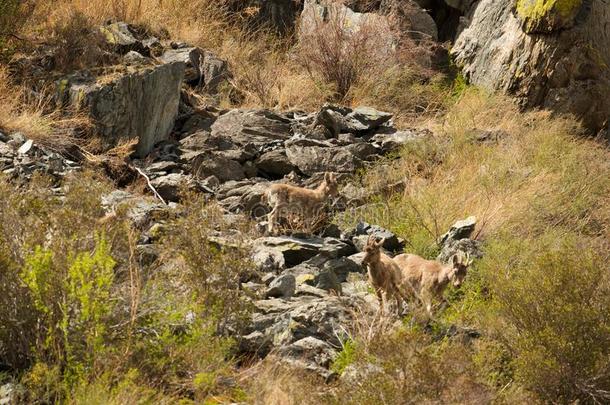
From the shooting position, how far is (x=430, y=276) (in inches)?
416

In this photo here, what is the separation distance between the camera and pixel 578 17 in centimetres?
1900

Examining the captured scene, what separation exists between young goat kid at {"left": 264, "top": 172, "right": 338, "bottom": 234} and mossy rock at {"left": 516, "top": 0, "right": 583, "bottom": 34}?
7.25 m

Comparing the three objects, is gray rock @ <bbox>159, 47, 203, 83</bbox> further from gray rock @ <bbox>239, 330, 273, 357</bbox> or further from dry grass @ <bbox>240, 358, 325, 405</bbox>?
dry grass @ <bbox>240, 358, 325, 405</bbox>

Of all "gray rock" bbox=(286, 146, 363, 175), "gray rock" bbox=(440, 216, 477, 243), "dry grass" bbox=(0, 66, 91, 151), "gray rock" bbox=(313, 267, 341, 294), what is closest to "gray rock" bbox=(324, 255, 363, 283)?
"gray rock" bbox=(313, 267, 341, 294)

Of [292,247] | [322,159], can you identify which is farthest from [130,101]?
[292,247]

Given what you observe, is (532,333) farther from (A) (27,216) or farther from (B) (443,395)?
(A) (27,216)

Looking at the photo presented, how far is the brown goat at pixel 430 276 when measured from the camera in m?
10.4

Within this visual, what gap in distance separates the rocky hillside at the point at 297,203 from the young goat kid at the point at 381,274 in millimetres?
162

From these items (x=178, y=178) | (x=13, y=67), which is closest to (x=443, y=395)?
(x=178, y=178)

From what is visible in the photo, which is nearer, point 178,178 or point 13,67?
point 178,178

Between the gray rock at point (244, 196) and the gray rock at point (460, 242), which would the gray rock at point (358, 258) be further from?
the gray rock at point (244, 196)

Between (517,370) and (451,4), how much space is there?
578 inches

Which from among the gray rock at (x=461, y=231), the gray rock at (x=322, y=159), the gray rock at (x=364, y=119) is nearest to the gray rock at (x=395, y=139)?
the gray rock at (x=364, y=119)

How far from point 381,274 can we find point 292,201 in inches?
127
